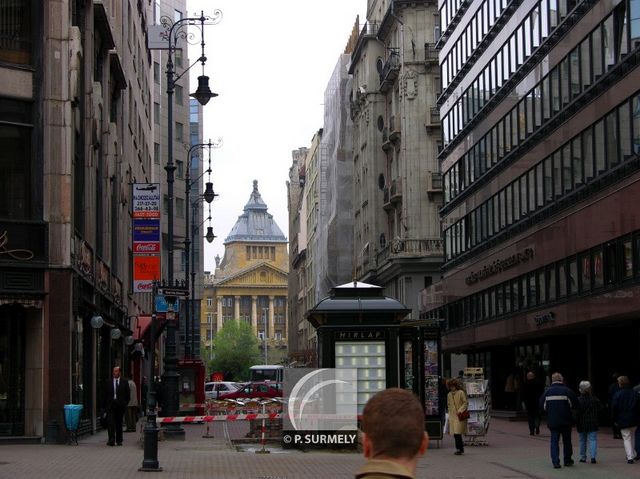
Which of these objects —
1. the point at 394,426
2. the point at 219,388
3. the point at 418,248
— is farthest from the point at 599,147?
the point at 219,388

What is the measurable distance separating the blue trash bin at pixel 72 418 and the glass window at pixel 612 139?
14.1 metres

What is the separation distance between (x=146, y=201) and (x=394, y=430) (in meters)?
30.5

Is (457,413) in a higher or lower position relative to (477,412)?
higher

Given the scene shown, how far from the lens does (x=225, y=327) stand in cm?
16062

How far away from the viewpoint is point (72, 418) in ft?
89.7

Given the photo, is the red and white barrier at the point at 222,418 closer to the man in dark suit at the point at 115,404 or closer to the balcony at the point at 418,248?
the man in dark suit at the point at 115,404

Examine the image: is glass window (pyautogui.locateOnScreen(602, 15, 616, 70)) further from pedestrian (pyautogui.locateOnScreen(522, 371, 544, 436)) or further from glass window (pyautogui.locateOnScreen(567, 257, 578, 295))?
pedestrian (pyautogui.locateOnScreen(522, 371, 544, 436))

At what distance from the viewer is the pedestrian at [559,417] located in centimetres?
2197

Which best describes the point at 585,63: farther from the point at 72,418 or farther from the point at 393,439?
the point at 393,439

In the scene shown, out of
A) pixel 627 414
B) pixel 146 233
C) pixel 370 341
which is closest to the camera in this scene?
pixel 627 414

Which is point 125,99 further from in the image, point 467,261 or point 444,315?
point 444,315

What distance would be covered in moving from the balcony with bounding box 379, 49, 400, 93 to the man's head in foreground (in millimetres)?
67795

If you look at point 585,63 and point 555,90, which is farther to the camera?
point 555,90

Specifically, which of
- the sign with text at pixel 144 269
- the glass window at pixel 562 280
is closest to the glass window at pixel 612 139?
the glass window at pixel 562 280
